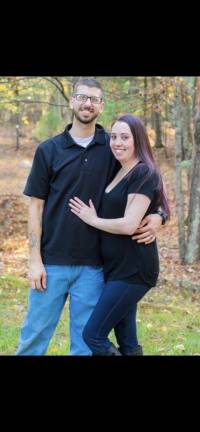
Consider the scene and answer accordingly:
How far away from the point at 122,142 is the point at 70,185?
42 centimetres

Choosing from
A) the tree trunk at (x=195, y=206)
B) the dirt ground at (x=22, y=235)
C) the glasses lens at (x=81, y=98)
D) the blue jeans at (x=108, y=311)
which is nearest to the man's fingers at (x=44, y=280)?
the blue jeans at (x=108, y=311)

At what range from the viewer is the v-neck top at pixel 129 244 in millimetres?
3086

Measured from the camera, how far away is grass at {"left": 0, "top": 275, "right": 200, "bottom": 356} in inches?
216

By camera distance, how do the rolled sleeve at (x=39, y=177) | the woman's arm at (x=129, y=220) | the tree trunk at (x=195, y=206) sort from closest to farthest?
the woman's arm at (x=129, y=220) < the rolled sleeve at (x=39, y=177) < the tree trunk at (x=195, y=206)

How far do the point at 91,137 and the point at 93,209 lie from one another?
18.9 inches

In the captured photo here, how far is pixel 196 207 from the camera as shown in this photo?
394 inches

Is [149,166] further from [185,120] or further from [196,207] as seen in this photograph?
[185,120]

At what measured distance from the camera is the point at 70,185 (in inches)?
128

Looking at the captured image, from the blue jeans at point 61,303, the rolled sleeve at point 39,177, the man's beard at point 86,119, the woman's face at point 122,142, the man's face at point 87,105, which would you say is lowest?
the blue jeans at point 61,303

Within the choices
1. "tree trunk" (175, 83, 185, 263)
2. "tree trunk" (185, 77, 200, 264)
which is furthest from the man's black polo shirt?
"tree trunk" (175, 83, 185, 263)

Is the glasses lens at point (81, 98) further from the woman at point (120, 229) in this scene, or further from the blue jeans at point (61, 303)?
the blue jeans at point (61, 303)

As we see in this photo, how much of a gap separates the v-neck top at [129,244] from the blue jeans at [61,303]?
7.4 inches

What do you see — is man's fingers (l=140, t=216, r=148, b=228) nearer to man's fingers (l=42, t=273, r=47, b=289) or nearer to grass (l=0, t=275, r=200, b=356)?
man's fingers (l=42, t=273, r=47, b=289)
